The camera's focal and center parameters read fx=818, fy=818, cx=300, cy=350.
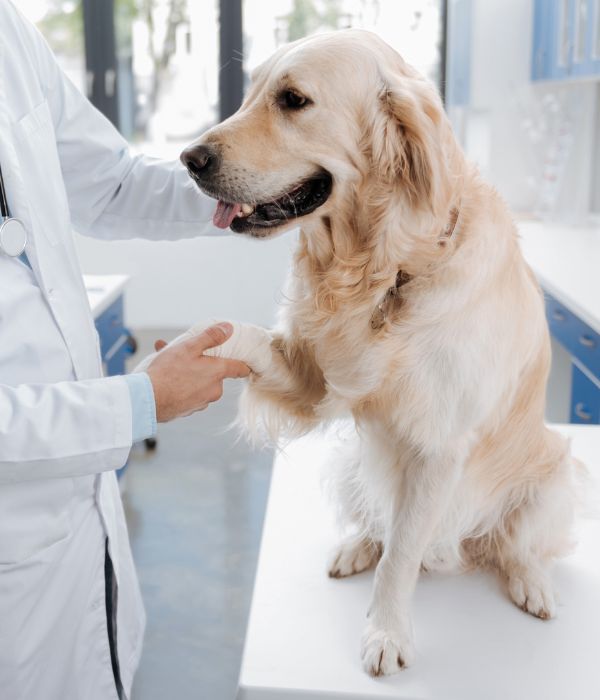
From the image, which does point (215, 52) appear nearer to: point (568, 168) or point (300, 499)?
point (568, 168)

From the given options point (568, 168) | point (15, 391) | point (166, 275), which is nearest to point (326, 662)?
point (15, 391)

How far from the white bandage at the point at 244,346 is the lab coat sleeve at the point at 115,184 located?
330 millimetres

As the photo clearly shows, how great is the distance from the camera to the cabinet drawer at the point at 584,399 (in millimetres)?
2354

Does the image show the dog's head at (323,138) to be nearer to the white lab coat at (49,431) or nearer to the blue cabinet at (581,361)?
the white lab coat at (49,431)

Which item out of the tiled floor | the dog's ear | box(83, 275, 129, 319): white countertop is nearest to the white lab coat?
the dog's ear

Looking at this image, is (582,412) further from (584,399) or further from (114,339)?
(114,339)

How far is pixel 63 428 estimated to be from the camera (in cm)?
101

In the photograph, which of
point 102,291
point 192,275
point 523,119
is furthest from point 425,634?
point 192,275

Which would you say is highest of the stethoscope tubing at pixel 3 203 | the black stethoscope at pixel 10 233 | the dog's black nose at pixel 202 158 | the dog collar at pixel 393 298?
the dog's black nose at pixel 202 158

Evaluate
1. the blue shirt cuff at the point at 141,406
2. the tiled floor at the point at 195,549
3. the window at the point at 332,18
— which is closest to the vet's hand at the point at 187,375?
the blue shirt cuff at the point at 141,406

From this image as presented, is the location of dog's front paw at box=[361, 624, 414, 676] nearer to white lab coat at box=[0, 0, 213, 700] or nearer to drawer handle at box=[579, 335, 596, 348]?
white lab coat at box=[0, 0, 213, 700]

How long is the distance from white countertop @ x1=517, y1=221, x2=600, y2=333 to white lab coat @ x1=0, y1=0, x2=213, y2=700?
1.02 meters

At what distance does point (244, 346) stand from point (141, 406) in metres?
0.23

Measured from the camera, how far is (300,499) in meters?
1.40
